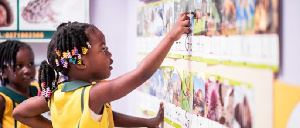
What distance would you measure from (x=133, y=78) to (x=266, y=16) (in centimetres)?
42

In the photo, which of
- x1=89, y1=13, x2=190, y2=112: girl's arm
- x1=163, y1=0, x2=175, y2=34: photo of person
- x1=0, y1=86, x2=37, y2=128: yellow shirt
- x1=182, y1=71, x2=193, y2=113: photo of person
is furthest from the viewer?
x1=0, y1=86, x2=37, y2=128: yellow shirt

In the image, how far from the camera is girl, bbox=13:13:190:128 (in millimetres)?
1118

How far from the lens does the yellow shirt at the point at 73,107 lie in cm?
116

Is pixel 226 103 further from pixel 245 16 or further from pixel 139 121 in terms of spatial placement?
pixel 139 121

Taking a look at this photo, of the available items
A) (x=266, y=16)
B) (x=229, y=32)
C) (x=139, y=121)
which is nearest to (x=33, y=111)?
(x=139, y=121)

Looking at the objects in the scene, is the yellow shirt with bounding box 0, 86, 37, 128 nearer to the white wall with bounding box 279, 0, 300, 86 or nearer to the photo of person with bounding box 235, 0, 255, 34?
the photo of person with bounding box 235, 0, 255, 34

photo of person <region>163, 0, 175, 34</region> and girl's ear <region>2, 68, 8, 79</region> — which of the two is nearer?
photo of person <region>163, 0, 175, 34</region>

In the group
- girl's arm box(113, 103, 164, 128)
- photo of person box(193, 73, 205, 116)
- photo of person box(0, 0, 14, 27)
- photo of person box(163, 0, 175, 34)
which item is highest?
photo of person box(0, 0, 14, 27)

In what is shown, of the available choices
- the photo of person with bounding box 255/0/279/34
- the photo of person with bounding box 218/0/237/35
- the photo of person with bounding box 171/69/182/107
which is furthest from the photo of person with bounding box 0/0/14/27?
the photo of person with bounding box 255/0/279/34

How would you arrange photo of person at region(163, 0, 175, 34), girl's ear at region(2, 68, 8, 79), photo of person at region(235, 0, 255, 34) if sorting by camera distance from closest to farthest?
photo of person at region(235, 0, 255, 34)
photo of person at region(163, 0, 175, 34)
girl's ear at region(2, 68, 8, 79)

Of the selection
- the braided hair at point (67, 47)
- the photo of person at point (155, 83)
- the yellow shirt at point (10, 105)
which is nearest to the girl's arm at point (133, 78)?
the braided hair at point (67, 47)

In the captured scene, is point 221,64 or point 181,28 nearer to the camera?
point 221,64

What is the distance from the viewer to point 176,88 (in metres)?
1.34

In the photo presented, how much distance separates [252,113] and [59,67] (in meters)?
0.63
